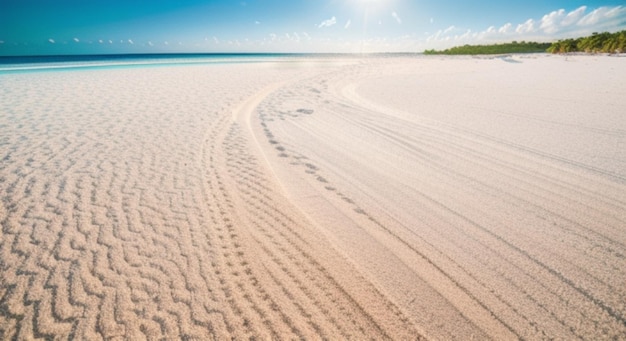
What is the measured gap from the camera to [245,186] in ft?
14.0

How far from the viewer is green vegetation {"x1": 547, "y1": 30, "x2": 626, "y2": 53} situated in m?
22.7

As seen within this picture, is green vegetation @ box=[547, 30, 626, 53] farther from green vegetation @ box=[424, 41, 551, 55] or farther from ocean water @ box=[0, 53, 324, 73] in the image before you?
Result: ocean water @ box=[0, 53, 324, 73]

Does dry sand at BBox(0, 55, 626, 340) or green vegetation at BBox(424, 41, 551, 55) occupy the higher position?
green vegetation at BBox(424, 41, 551, 55)

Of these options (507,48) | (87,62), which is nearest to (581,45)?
(507,48)

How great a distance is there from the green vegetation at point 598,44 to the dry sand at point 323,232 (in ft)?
84.7

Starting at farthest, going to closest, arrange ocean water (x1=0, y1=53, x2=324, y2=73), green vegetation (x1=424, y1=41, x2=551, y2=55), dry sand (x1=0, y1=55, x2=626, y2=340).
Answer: green vegetation (x1=424, y1=41, x2=551, y2=55) < ocean water (x1=0, y1=53, x2=324, y2=73) < dry sand (x1=0, y1=55, x2=626, y2=340)

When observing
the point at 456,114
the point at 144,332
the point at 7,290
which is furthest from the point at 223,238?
the point at 456,114

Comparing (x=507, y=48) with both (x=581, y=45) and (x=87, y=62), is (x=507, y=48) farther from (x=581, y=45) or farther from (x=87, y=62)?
(x=87, y=62)

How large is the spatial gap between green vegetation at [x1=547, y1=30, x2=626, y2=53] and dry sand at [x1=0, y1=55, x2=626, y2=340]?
25.8 meters

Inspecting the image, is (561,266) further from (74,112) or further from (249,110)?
(74,112)

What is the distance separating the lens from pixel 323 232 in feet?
10.4

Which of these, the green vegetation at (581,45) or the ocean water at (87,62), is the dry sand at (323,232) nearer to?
the green vegetation at (581,45)

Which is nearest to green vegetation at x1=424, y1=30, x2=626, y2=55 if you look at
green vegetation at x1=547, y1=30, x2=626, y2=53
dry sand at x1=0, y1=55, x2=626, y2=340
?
green vegetation at x1=547, y1=30, x2=626, y2=53

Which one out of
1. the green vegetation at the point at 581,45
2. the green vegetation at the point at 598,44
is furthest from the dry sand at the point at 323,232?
the green vegetation at the point at 581,45
